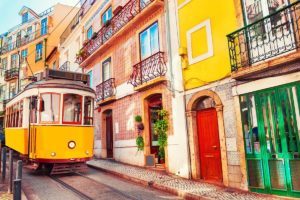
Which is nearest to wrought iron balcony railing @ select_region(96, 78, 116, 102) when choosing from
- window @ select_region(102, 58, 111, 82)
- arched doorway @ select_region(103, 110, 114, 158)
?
window @ select_region(102, 58, 111, 82)

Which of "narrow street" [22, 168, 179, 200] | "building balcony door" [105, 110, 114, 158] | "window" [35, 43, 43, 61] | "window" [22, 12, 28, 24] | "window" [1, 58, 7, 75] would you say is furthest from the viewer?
A: "window" [1, 58, 7, 75]

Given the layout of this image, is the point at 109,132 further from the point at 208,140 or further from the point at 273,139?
the point at 273,139

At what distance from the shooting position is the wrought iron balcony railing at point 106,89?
1346 cm

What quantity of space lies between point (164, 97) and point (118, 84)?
392 centimetres

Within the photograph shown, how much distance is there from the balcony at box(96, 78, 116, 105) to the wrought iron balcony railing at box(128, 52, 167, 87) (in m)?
2.09

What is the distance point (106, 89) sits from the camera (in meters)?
13.9

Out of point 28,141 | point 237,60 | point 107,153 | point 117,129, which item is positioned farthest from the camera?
point 107,153

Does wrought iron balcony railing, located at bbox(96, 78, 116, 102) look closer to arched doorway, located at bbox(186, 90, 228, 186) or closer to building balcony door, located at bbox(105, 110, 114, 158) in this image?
building balcony door, located at bbox(105, 110, 114, 158)

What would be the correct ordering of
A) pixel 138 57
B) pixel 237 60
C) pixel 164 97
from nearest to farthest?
pixel 237 60
pixel 164 97
pixel 138 57

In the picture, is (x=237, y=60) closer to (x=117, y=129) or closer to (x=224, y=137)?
(x=224, y=137)

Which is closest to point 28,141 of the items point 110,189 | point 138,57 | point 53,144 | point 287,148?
point 53,144

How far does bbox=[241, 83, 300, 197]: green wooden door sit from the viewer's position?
5.86m

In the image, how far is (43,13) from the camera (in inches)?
1281

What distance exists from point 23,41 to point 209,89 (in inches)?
1306
